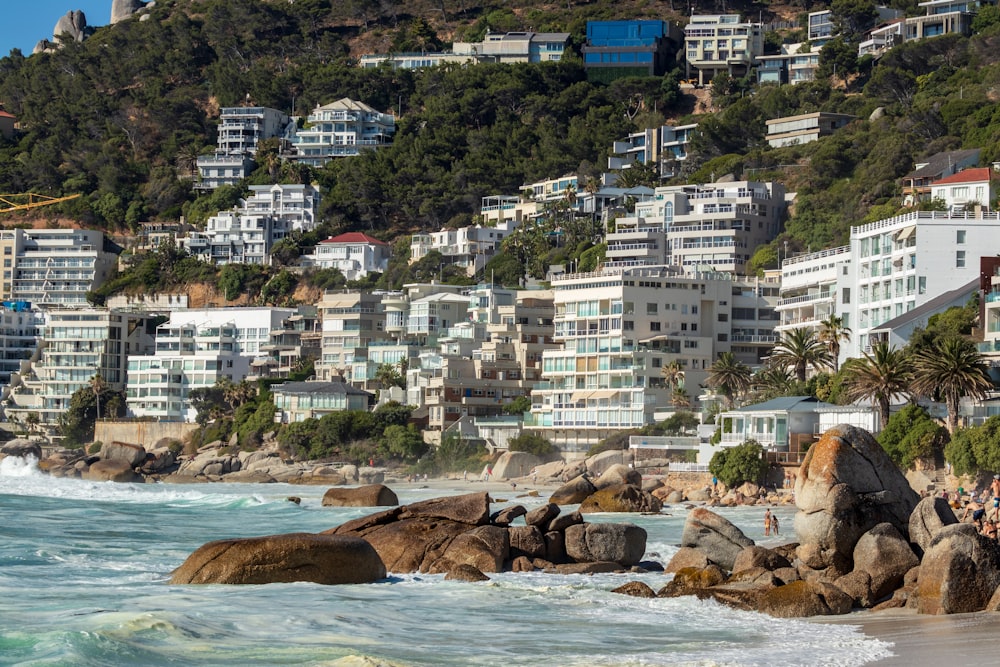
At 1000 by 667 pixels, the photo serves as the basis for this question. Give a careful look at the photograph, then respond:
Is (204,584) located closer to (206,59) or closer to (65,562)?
(65,562)

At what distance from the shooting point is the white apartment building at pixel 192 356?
122 meters

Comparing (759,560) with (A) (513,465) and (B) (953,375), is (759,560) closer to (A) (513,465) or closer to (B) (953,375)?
(B) (953,375)

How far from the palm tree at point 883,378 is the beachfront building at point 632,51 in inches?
4108

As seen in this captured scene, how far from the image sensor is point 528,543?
125 ft

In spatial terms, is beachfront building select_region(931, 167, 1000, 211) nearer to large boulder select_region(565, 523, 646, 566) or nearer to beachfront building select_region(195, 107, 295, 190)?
large boulder select_region(565, 523, 646, 566)

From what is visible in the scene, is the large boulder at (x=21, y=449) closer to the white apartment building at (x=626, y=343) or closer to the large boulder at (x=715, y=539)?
the white apartment building at (x=626, y=343)

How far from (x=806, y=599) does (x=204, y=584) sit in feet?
41.0

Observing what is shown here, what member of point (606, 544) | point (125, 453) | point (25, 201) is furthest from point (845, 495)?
point (25, 201)

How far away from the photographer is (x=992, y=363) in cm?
6250

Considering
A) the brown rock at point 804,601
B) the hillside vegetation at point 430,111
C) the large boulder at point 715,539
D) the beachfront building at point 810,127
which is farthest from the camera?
the beachfront building at point 810,127

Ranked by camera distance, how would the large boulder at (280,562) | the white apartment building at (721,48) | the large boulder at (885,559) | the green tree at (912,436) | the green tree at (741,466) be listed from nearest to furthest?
the large boulder at (885,559), the large boulder at (280,562), the green tree at (912,436), the green tree at (741,466), the white apartment building at (721,48)

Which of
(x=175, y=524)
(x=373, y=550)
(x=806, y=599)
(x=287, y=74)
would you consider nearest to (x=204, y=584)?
(x=373, y=550)

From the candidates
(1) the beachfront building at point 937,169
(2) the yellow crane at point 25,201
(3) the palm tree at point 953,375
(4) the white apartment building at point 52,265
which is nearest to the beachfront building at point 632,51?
(4) the white apartment building at point 52,265

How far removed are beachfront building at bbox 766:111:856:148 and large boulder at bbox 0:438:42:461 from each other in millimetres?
64883
